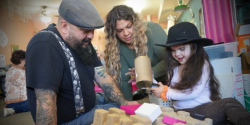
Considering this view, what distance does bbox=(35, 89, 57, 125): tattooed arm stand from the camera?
62cm

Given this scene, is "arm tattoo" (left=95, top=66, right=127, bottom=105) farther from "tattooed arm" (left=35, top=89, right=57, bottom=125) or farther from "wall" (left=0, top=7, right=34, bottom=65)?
"wall" (left=0, top=7, right=34, bottom=65)

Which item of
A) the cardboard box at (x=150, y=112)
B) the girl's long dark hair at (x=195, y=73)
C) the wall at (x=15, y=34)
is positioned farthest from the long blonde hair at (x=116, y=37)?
the wall at (x=15, y=34)

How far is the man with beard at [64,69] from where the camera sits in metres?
0.65

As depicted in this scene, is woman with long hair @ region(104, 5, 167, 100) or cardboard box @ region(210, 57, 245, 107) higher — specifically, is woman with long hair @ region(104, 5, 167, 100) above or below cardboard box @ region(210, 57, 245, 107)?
above

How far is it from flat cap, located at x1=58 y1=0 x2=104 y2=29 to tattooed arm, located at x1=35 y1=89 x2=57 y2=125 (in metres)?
0.31

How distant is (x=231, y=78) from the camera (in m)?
1.12

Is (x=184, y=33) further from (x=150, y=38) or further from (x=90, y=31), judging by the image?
(x=90, y=31)

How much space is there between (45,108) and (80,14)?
41cm

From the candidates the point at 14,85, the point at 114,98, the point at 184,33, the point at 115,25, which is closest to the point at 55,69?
the point at 114,98

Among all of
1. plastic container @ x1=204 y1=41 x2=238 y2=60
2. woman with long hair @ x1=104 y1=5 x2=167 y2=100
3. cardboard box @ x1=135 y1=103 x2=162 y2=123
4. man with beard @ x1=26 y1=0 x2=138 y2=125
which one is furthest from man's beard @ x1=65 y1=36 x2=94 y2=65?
plastic container @ x1=204 y1=41 x2=238 y2=60

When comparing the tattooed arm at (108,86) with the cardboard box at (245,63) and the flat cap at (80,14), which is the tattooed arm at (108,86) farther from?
the cardboard box at (245,63)

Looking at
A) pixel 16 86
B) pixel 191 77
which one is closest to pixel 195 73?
pixel 191 77

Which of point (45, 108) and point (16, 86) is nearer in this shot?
point (45, 108)

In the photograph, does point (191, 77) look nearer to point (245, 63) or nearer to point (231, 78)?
point (231, 78)
